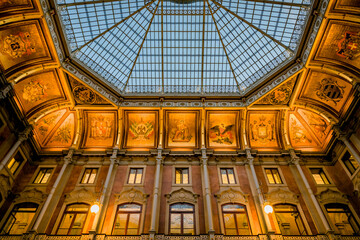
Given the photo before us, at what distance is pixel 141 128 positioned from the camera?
2088cm

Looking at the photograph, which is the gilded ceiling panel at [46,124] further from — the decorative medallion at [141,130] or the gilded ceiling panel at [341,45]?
the gilded ceiling panel at [341,45]

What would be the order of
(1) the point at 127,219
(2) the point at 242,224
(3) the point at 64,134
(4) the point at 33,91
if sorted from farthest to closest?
(3) the point at 64,134 < (4) the point at 33,91 < (1) the point at 127,219 < (2) the point at 242,224

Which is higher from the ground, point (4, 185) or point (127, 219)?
point (4, 185)

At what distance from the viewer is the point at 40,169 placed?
1866cm

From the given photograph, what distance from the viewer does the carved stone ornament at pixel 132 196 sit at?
16.2m

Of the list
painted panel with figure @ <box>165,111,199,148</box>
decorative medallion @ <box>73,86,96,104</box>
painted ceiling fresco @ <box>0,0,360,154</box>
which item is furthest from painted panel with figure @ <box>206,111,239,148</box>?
decorative medallion @ <box>73,86,96,104</box>

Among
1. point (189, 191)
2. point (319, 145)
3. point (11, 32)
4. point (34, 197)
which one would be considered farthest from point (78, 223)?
point (319, 145)

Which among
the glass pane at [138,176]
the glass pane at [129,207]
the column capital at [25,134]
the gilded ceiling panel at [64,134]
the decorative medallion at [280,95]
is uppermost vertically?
the decorative medallion at [280,95]

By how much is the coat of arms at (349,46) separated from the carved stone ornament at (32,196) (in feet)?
71.3

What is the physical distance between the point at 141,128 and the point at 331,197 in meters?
15.2

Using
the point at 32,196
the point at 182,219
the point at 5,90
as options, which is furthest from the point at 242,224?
the point at 5,90

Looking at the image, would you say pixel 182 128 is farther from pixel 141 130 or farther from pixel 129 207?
pixel 129 207

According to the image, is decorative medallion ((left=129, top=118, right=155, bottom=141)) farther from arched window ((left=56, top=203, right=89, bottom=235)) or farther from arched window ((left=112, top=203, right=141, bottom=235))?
arched window ((left=56, top=203, right=89, bottom=235))

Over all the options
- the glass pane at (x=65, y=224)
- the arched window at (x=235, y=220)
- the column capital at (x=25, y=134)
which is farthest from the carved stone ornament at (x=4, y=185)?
the arched window at (x=235, y=220)
